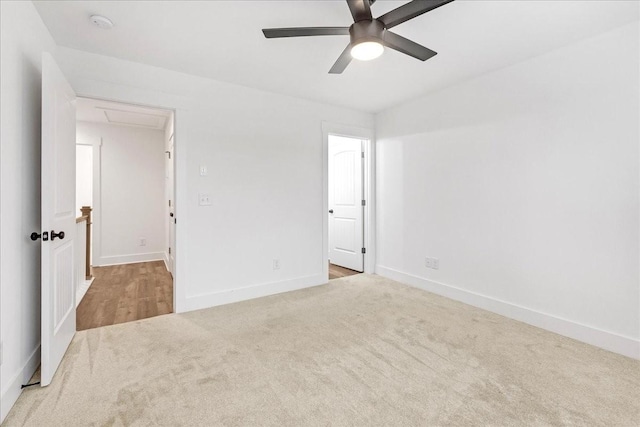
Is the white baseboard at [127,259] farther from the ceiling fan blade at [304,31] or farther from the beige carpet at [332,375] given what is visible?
the ceiling fan blade at [304,31]

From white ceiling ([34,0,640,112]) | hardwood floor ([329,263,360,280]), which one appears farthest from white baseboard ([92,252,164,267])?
white ceiling ([34,0,640,112])

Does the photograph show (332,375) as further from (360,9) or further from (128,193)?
(128,193)

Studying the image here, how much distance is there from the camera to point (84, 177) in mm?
5176

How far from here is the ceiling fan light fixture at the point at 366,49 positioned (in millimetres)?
1665

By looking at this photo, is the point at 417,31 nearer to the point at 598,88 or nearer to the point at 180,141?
the point at 598,88

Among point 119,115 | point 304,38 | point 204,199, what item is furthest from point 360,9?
point 119,115

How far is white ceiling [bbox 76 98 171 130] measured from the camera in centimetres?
394

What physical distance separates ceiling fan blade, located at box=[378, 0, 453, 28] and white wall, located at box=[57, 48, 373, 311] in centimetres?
200

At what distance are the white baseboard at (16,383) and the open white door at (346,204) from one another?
→ 3.50 meters

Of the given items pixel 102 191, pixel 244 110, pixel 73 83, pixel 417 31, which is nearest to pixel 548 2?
pixel 417 31

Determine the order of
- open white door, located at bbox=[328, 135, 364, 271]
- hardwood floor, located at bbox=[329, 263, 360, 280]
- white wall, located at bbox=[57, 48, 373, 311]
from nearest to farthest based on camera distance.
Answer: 1. white wall, located at bbox=[57, 48, 373, 311]
2. hardwood floor, located at bbox=[329, 263, 360, 280]
3. open white door, located at bbox=[328, 135, 364, 271]

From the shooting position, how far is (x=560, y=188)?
2.45 meters

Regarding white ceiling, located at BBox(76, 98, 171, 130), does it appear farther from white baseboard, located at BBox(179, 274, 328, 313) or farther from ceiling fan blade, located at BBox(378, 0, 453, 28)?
ceiling fan blade, located at BBox(378, 0, 453, 28)

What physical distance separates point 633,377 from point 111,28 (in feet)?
13.7
